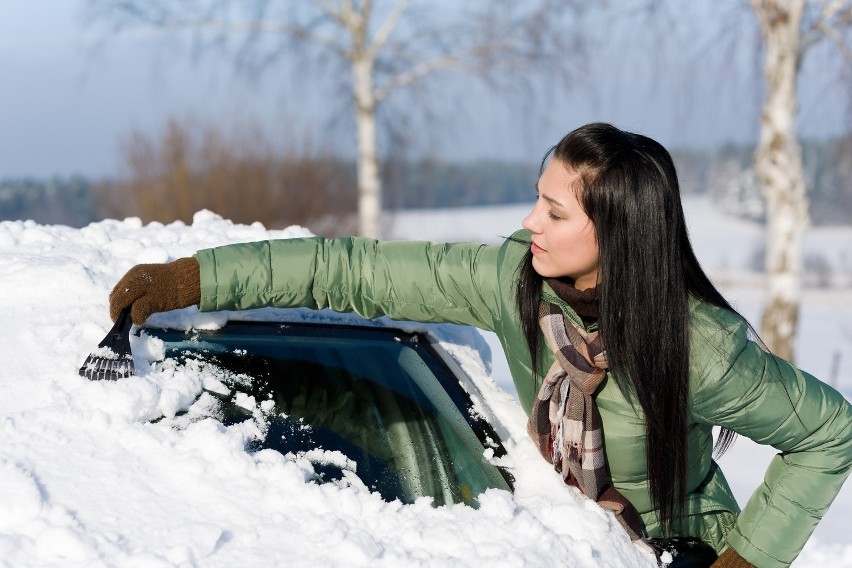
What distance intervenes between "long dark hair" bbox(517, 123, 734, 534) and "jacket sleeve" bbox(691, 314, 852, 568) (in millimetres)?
67

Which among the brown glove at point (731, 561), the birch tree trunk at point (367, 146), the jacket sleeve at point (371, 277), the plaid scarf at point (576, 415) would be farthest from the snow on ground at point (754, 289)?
the birch tree trunk at point (367, 146)

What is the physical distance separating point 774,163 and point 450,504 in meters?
6.35

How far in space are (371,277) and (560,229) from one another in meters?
0.52

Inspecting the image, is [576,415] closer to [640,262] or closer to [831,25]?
[640,262]

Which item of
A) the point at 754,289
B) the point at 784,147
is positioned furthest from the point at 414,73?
the point at 754,289

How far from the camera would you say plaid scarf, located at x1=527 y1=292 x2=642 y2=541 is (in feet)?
6.36

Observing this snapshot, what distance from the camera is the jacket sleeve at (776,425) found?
6.28 ft

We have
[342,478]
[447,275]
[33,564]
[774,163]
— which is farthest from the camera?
[774,163]

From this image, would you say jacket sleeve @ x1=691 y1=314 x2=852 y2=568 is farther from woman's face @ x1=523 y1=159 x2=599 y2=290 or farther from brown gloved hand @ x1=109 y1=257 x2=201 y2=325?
brown gloved hand @ x1=109 y1=257 x2=201 y2=325

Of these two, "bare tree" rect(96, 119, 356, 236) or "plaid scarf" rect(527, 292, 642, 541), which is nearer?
"plaid scarf" rect(527, 292, 642, 541)

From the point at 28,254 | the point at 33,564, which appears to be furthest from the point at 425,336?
the point at 33,564

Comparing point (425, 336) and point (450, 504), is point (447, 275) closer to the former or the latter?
point (425, 336)

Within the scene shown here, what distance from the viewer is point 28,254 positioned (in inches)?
93.7

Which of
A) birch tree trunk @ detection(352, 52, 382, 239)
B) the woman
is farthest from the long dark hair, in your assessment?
birch tree trunk @ detection(352, 52, 382, 239)
